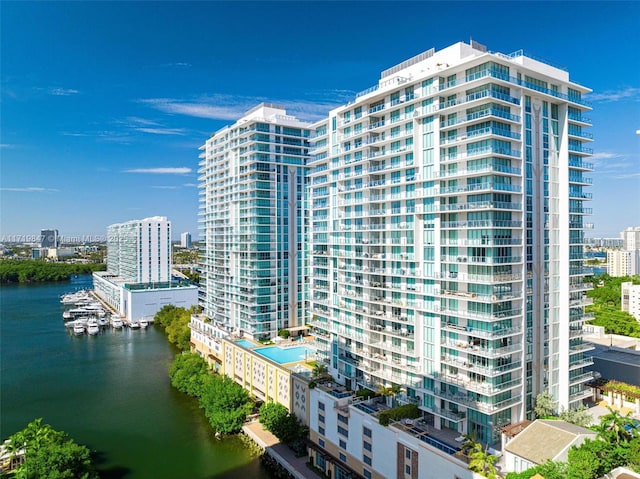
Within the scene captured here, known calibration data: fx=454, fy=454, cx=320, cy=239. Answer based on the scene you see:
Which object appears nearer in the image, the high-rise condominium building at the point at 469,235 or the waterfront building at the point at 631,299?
the high-rise condominium building at the point at 469,235

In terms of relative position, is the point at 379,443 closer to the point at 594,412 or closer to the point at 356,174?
the point at 594,412

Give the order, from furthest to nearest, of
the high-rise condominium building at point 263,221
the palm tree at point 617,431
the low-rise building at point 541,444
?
the high-rise condominium building at point 263,221, the palm tree at point 617,431, the low-rise building at point 541,444

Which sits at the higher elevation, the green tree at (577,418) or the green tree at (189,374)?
the green tree at (577,418)

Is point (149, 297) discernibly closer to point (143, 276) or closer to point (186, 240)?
point (143, 276)

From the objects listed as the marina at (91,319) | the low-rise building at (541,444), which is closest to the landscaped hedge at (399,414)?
the low-rise building at (541,444)

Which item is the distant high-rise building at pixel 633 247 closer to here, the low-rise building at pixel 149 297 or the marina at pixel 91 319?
the low-rise building at pixel 149 297

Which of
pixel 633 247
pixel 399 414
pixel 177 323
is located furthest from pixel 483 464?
pixel 633 247

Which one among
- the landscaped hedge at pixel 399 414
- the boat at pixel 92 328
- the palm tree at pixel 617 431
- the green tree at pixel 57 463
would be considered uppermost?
the palm tree at pixel 617 431
